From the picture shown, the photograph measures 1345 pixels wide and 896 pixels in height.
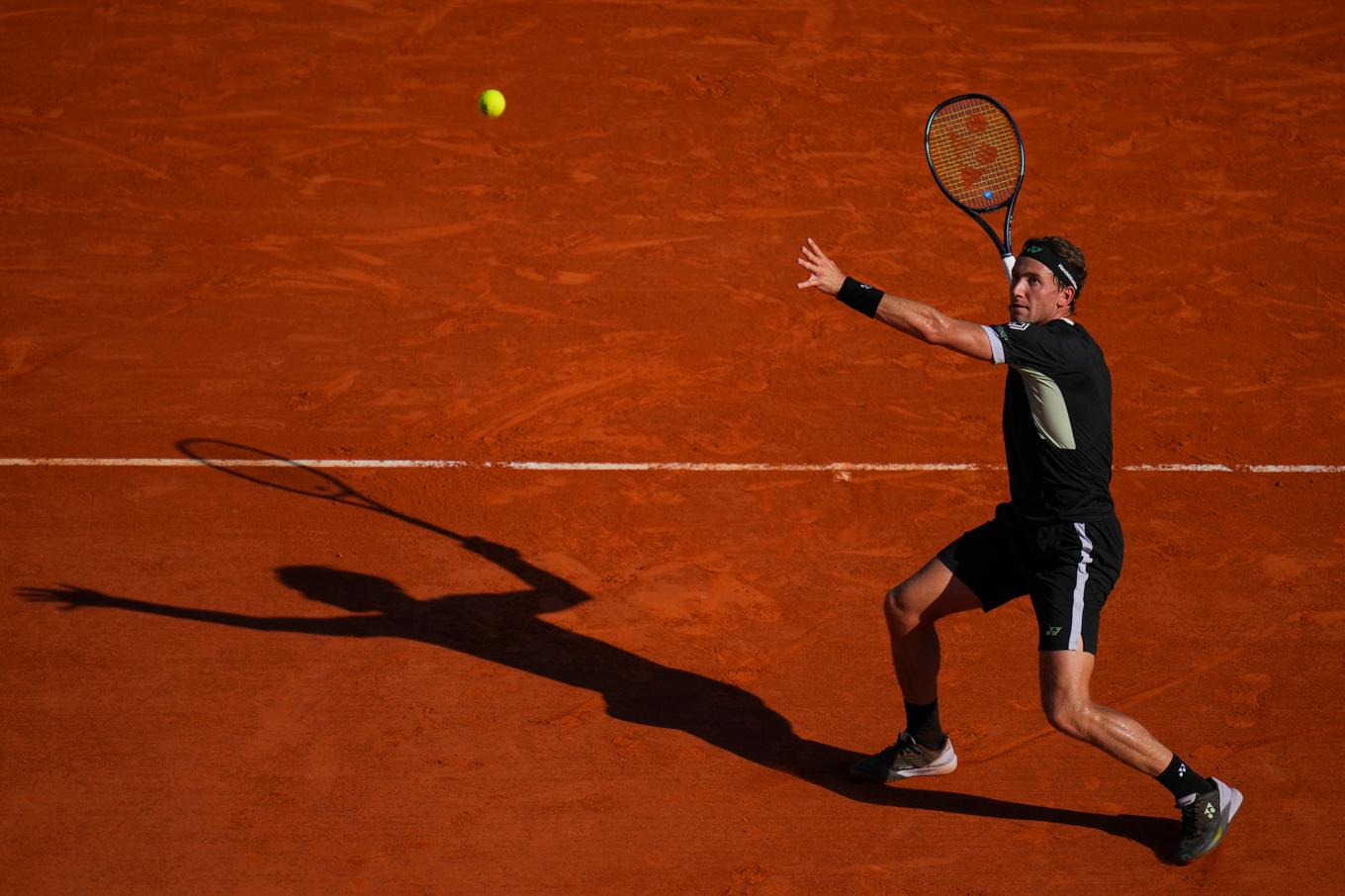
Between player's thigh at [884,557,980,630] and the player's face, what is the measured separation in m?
1.07

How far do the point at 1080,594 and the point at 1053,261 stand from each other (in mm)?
1304

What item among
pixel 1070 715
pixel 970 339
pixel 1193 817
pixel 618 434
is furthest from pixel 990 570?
pixel 618 434

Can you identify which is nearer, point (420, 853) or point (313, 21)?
point (420, 853)

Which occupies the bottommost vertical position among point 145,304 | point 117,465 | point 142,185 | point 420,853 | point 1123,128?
point 420,853

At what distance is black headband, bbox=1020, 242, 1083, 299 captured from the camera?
17.5 feet

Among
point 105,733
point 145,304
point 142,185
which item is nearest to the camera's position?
point 105,733

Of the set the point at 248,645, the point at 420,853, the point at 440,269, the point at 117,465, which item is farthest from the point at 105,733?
the point at 440,269

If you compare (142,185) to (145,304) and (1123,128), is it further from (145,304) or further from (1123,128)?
(1123,128)

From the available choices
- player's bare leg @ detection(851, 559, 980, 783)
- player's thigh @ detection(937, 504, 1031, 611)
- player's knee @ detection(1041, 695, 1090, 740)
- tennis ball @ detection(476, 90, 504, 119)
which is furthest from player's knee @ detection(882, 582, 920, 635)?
tennis ball @ detection(476, 90, 504, 119)

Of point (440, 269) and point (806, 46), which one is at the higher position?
point (806, 46)

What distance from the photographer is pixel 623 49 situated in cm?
1327

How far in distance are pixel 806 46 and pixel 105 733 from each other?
31.3 ft

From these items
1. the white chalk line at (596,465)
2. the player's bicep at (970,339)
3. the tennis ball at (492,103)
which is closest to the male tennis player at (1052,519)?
the player's bicep at (970,339)

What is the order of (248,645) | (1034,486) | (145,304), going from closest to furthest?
(1034,486) → (248,645) → (145,304)
